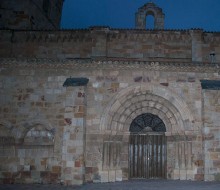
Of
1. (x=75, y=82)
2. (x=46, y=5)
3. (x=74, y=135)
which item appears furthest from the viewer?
(x=46, y=5)

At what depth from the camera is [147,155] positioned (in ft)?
42.3

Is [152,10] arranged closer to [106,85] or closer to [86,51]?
[86,51]

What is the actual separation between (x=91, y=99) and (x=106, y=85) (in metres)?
0.82

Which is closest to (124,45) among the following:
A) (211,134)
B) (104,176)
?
(211,134)

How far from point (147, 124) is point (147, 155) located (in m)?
1.24

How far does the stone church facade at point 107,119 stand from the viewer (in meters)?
12.2

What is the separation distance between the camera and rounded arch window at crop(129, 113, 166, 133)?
13.1 meters

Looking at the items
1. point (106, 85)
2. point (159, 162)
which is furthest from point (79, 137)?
point (159, 162)

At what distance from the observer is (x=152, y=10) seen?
15750 mm

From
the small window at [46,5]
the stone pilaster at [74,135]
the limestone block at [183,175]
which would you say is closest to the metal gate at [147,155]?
the limestone block at [183,175]

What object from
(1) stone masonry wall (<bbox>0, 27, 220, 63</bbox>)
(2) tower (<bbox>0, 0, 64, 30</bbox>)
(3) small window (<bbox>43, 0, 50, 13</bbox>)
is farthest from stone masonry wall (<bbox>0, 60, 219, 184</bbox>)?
(3) small window (<bbox>43, 0, 50, 13</bbox>)

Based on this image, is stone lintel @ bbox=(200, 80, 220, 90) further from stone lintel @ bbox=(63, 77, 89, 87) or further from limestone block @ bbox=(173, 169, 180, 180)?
stone lintel @ bbox=(63, 77, 89, 87)

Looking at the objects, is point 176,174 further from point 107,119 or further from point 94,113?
point 94,113

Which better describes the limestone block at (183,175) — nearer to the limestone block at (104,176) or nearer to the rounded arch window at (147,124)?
the rounded arch window at (147,124)
